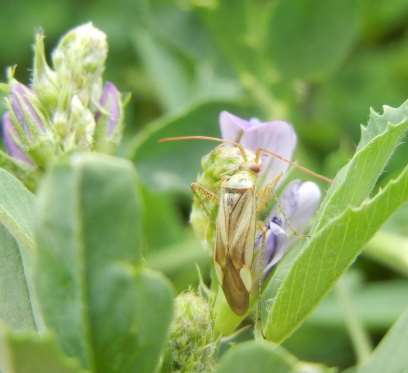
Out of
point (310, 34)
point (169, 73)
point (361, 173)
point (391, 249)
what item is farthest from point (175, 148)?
point (361, 173)

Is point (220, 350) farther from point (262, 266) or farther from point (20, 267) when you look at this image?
point (20, 267)

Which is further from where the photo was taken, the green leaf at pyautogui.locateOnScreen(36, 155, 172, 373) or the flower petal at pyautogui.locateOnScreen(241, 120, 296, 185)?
the flower petal at pyautogui.locateOnScreen(241, 120, 296, 185)

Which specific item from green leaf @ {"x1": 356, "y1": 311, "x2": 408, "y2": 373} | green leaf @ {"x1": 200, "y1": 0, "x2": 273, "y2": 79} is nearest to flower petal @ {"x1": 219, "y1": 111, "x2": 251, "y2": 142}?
green leaf @ {"x1": 356, "y1": 311, "x2": 408, "y2": 373}

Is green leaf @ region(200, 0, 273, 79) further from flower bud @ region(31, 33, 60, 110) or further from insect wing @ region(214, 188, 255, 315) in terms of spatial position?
insect wing @ region(214, 188, 255, 315)

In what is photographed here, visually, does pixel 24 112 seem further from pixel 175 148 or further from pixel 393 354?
pixel 175 148

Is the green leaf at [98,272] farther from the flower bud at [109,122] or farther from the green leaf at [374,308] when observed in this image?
the green leaf at [374,308]

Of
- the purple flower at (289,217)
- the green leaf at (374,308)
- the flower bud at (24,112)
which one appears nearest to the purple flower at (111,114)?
the flower bud at (24,112)
